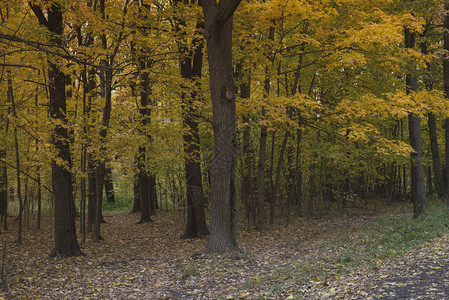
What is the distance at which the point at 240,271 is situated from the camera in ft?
26.6

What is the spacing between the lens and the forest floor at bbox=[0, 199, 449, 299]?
5707 millimetres

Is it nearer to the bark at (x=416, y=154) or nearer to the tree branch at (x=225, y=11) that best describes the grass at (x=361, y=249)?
the bark at (x=416, y=154)

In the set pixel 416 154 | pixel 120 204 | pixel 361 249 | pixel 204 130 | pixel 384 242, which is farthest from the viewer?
pixel 120 204

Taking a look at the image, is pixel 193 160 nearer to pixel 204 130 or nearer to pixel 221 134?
pixel 204 130

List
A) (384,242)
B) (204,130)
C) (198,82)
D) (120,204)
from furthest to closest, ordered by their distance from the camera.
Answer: (120,204) < (204,130) < (198,82) < (384,242)

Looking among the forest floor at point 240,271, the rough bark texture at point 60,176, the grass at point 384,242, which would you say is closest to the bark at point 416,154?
the grass at point 384,242

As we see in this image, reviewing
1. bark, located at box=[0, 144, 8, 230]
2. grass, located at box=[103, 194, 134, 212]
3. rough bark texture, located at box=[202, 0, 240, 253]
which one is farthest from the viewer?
grass, located at box=[103, 194, 134, 212]

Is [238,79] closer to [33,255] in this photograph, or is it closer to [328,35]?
[328,35]

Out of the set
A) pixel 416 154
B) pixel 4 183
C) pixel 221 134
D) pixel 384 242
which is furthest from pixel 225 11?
pixel 4 183

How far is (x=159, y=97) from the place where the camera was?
43.2 ft

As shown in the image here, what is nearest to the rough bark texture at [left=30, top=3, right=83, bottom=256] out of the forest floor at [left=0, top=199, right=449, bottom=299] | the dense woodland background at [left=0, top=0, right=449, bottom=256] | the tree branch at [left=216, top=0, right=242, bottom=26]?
the dense woodland background at [left=0, top=0, right=449, bottom=256]

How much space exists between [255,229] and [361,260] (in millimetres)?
7589

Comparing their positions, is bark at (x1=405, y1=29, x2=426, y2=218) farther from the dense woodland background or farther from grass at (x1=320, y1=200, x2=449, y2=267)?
grass at (x1=320, y1=200, x2=449, y2=267)

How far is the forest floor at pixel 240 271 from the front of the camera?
18.7 ft
